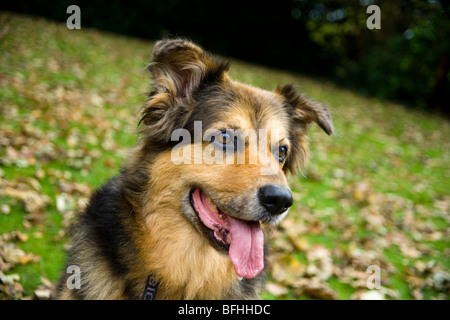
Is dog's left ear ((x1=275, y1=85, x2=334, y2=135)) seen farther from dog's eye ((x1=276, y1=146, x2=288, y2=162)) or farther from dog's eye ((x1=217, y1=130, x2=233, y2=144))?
dog's eye ((x1=217, y1=130, x2=233, y2=144))

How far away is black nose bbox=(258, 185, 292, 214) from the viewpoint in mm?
2496

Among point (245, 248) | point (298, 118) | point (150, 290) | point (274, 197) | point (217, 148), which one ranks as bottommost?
point (150, 290)

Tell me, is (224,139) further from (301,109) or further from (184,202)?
(301,109)

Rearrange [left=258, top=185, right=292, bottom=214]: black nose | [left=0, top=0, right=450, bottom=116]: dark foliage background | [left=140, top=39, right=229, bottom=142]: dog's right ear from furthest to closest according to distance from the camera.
Answer: [left=0, top=0, right=450, bottom=116]: dark foliage background
[left=140, top=39, right=229, bottom=142]: dog's right ear
[left=258, top=185, right=292, bottom=214]: black nose

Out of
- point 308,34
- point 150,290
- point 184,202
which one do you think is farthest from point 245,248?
point 308,34

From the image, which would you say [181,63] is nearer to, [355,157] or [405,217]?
[405,217]

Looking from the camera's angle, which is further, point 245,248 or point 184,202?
point 184,202

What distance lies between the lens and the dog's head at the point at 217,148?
2.59m

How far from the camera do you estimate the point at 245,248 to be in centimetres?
264

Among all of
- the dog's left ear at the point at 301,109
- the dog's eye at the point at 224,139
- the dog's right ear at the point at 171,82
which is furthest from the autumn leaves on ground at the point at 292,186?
the dog's eye at the point at 224,139

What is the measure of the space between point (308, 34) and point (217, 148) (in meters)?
27.1

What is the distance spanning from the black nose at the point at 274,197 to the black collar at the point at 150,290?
106 centimetres

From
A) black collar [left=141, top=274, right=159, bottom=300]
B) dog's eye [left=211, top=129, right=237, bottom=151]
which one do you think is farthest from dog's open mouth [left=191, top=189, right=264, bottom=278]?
black collar [left=141, top=274, right=159, bottom=300]

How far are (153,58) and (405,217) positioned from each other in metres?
5.86
